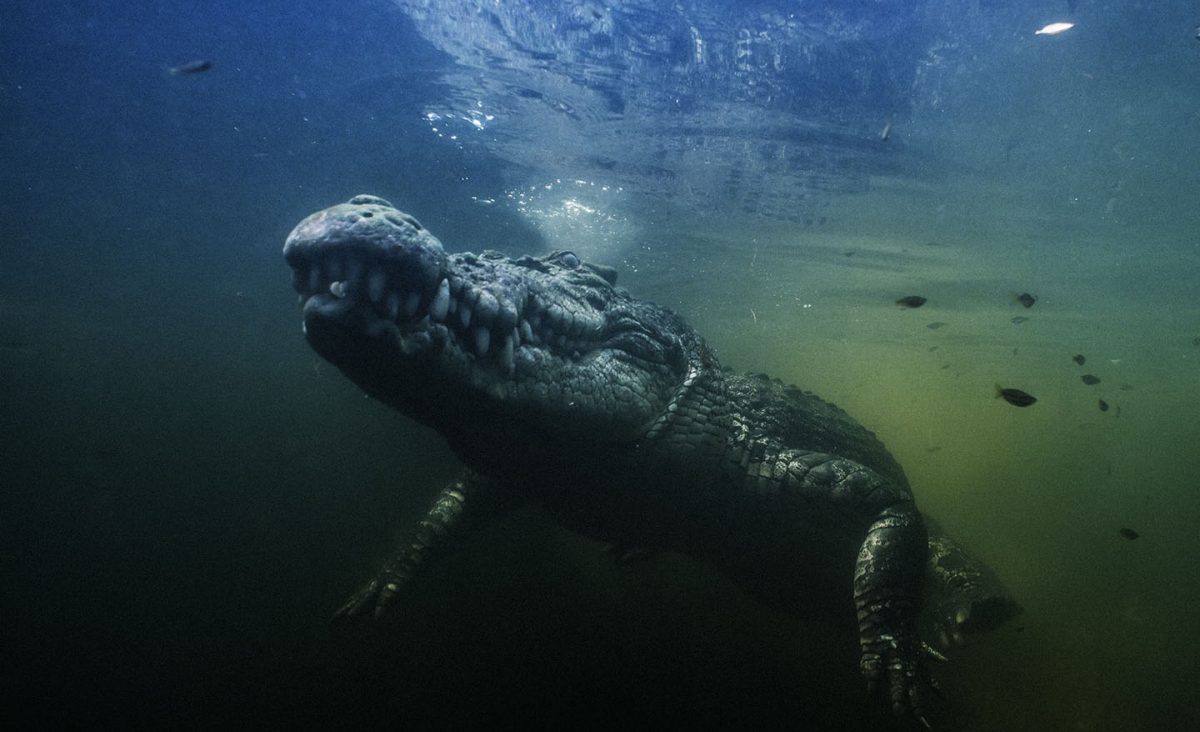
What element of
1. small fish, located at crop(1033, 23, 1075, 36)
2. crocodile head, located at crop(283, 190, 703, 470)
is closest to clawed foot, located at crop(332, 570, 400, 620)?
crocodile head, located at crop(283, 190, 703, 470)

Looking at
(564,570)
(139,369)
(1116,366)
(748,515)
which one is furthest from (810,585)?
(1116,366)

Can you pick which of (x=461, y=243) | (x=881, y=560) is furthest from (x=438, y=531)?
(x=461, y=243)

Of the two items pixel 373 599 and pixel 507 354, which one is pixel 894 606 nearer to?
pixel 507 354

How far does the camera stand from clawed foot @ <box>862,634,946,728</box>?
119 inches

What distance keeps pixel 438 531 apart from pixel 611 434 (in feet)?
8.12

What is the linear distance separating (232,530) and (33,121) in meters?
7.16

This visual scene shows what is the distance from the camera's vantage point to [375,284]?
2098 millimetres

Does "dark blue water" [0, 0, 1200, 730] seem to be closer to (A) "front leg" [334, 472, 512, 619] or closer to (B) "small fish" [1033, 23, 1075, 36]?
(B) "small fish" [1033, 23, 1075, 36]

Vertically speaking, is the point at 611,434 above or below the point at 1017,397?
above

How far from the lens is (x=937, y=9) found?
240 inches

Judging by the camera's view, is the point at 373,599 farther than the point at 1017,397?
No

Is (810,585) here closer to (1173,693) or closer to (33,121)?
(1173,693)

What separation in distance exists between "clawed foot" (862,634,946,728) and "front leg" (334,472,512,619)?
3.04 metres

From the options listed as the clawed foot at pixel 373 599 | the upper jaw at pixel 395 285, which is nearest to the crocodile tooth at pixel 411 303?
the upper jaw at pixel 395 285
